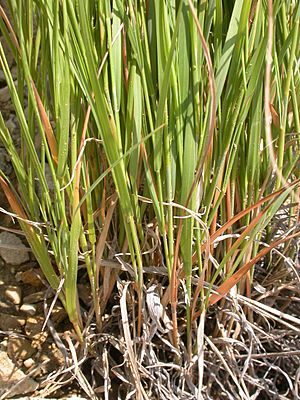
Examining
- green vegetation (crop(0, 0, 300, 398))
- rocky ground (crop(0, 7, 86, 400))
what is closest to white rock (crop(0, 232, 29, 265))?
rocky ground (crop(0, 7, 86, 400))

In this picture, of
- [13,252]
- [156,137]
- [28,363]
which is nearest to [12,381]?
[28,363]

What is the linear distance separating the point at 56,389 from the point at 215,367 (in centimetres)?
24

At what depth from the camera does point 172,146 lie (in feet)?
2.16

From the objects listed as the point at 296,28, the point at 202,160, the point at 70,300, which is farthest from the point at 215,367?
the point at 296,28

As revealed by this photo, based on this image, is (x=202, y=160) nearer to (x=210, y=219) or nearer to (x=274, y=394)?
(x=210, y=219)

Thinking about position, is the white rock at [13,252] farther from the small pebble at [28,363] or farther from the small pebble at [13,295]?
the small pebble at [28,363]

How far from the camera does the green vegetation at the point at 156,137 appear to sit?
606 millimetres

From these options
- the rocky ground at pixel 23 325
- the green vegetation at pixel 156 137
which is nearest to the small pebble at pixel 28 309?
the rocky ground at pixel 23 325

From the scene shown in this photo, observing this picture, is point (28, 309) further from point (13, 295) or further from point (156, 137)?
point (156, 137)

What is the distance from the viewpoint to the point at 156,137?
639 mm

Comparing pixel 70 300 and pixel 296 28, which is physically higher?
pixel 296 28

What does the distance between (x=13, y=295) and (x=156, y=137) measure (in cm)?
39

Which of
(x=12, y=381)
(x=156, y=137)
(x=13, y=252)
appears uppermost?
(x=156, y=137)

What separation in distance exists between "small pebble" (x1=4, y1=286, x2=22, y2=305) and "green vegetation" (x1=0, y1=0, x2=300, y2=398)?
0.13 m
